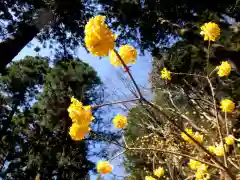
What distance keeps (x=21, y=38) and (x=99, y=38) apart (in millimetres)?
4239

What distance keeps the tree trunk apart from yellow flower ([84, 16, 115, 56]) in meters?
3.63

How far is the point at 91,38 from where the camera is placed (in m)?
1.04

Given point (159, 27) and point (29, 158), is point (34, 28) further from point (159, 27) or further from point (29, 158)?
point (29, 158)

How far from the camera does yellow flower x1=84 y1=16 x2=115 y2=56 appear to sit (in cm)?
103

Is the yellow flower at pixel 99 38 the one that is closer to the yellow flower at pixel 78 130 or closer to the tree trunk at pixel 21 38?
the yellow flower at pixel 78 130

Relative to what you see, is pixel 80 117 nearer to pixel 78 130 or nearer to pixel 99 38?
pixel 78 130

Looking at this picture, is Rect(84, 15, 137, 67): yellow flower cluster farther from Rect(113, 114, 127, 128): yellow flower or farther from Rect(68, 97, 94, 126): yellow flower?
Rect(113, 114, 127, 128): yellow flower

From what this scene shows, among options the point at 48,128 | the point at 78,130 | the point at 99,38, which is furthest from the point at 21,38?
the point at 48,128

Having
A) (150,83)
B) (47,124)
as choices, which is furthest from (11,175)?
(150,83)

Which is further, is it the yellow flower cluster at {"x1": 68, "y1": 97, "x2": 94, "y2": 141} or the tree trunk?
the tree trunk

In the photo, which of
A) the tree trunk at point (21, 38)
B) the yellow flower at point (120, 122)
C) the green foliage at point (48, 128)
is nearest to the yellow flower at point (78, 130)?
the yellow flower at point (120, 122)

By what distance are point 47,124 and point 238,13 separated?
7.16 meters

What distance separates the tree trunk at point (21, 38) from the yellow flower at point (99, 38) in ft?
11.9

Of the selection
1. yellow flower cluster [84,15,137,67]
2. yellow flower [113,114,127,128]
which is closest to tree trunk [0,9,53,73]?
yellow flower [113,114,127,128]
